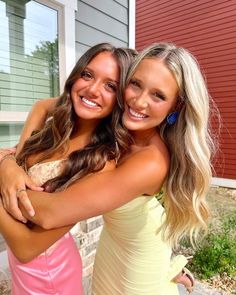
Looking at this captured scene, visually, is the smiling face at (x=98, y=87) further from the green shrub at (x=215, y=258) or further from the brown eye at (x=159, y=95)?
the green shrub at (x=215, y=258)

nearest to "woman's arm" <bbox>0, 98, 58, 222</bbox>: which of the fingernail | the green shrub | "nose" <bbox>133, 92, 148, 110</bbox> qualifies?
the fingernail

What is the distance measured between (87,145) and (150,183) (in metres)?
0.40

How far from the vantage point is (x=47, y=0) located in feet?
8.30

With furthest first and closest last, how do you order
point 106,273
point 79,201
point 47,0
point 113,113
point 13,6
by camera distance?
point 47,0, point 13,6, point 106,273, point 113,113, point 79,201

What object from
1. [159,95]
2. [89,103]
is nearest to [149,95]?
[159,95]

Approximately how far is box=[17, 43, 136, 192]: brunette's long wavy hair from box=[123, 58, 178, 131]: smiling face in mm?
78

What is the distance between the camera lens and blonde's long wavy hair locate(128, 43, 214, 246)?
3.96 ft

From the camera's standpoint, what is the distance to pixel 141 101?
1189 millimetres

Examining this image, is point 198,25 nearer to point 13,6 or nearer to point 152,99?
point 13,6

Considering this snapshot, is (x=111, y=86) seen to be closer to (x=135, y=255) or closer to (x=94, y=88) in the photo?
(x=94, y=88)

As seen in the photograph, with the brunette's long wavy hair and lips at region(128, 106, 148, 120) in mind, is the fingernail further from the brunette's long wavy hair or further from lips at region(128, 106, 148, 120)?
lips at region(128, 106, 148, 120)

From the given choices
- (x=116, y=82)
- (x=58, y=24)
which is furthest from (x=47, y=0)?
(x=116, y=82)

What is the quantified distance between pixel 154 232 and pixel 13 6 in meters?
1.99

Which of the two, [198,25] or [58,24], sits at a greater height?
[198,25]
